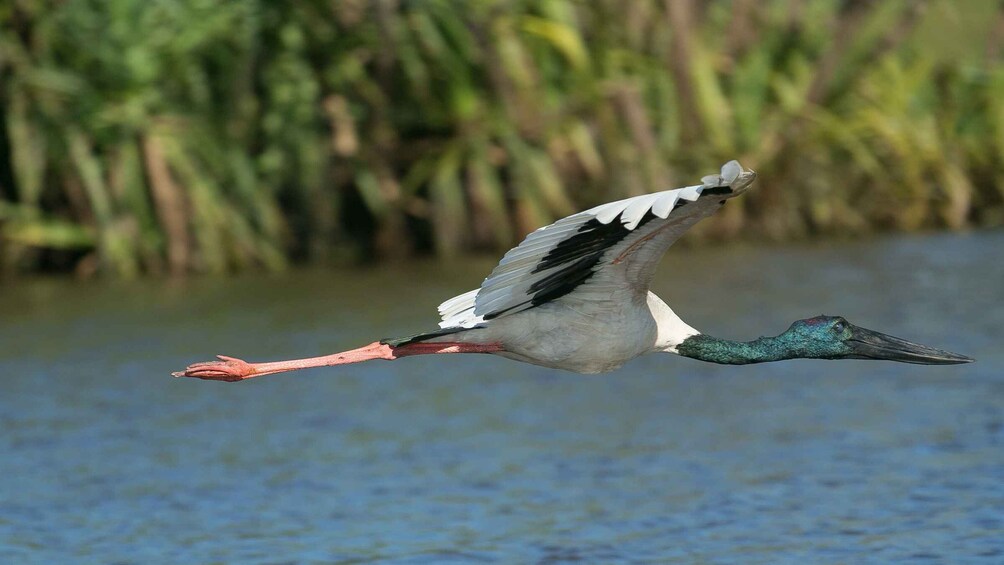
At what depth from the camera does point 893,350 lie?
7.32 m

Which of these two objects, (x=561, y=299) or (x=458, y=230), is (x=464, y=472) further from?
(x=458, y=230)

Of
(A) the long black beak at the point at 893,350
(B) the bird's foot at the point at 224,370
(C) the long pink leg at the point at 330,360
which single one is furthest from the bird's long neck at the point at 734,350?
(B) the bird's foot at the point at 224,370

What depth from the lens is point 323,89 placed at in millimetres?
16391

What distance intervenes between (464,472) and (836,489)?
2.08 metres

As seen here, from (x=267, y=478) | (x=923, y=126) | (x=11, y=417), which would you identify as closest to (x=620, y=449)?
(x=267, y=478)

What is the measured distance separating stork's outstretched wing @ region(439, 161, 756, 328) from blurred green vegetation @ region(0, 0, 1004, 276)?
8.96 m

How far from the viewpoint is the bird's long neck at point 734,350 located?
7207 millimetres

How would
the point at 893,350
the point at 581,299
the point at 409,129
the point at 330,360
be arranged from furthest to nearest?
the point at 409,129 → the point at 893,350 → the point at 330,360 → the point at 581,299

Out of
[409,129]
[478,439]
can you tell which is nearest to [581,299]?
[478,439]

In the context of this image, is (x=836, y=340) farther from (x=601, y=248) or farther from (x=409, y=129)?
(x=409, y=129)

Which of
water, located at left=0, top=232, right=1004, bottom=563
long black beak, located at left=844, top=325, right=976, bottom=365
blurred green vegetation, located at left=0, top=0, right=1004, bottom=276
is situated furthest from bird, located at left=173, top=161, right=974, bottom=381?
blurred green vegetation, located at left=0, top=0, right=1004, bottom=276

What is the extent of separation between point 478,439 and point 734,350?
297 cm

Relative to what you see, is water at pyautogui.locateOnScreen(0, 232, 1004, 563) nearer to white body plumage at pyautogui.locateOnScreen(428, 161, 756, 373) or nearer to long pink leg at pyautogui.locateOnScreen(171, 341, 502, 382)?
long pink leg at pyautogui.locateOnScreen(171, 341, 502, 382)

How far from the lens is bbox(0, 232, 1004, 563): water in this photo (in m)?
7.93
